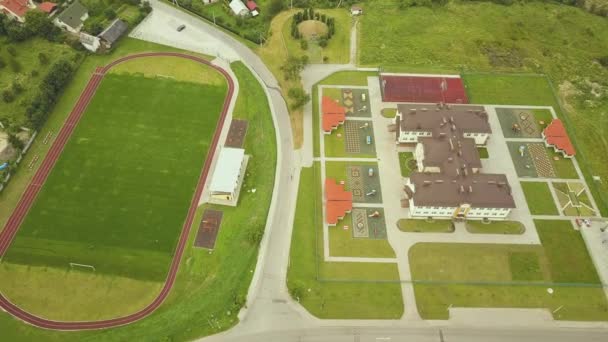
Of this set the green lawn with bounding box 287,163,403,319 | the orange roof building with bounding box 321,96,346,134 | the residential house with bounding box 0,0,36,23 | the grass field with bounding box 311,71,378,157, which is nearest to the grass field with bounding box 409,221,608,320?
the green lawn with bounding box 287,163,403,319

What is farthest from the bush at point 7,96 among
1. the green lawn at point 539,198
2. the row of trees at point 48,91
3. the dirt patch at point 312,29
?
the green lawn at point 539,198

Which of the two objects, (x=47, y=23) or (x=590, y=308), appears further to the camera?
(x=47, y=23)

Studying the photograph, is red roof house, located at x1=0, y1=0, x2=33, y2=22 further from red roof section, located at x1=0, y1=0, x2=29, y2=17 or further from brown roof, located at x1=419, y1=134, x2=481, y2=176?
brown roof, located at x1=419, y1=134, x2=481, y2=176

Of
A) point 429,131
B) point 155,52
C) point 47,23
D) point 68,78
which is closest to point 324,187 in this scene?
point 429,131

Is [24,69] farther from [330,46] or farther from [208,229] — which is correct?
[330,46]

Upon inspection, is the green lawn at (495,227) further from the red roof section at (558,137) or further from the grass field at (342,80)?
the grass field at (342,80)

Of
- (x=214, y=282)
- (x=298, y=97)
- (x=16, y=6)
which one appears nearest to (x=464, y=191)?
A: (x=298, y=97)

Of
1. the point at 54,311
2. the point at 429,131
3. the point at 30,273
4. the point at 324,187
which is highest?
the point at 429,131

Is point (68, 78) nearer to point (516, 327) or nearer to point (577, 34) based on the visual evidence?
point (516, 327)
